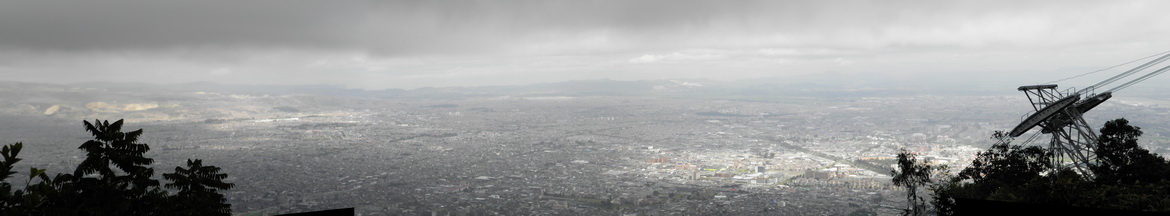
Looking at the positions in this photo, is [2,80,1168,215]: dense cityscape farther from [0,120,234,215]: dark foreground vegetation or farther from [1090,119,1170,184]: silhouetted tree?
[0,120,234,215]: dark foreground vegetation

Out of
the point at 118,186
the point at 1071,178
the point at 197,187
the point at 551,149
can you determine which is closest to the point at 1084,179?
the point at 1071,178

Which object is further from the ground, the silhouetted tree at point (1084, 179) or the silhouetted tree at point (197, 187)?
the silhouetted tree at point (197, 187)

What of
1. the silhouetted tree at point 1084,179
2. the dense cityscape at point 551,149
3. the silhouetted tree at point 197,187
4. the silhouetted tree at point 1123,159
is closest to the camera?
the silhouetted tree at point 197,187

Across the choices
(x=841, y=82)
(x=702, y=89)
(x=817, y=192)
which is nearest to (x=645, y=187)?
(x=817, y=192)

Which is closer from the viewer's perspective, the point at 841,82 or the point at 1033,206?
the point at 1033,206

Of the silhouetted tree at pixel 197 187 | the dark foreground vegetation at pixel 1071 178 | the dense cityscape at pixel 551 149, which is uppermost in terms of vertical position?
the silhouetted tree at pixel 197 187

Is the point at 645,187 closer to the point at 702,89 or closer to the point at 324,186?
the point at 324,186

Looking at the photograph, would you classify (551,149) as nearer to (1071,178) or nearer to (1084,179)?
(1084,179)

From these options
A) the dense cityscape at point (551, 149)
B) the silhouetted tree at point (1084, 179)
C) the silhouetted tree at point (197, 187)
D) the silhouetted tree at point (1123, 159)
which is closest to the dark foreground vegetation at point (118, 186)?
the silhouetted tree at point (197, 187)

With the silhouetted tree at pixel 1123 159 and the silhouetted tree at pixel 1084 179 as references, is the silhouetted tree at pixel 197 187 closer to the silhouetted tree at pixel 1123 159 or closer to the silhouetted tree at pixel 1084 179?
the silhouetted tree at pixel 1084 179
